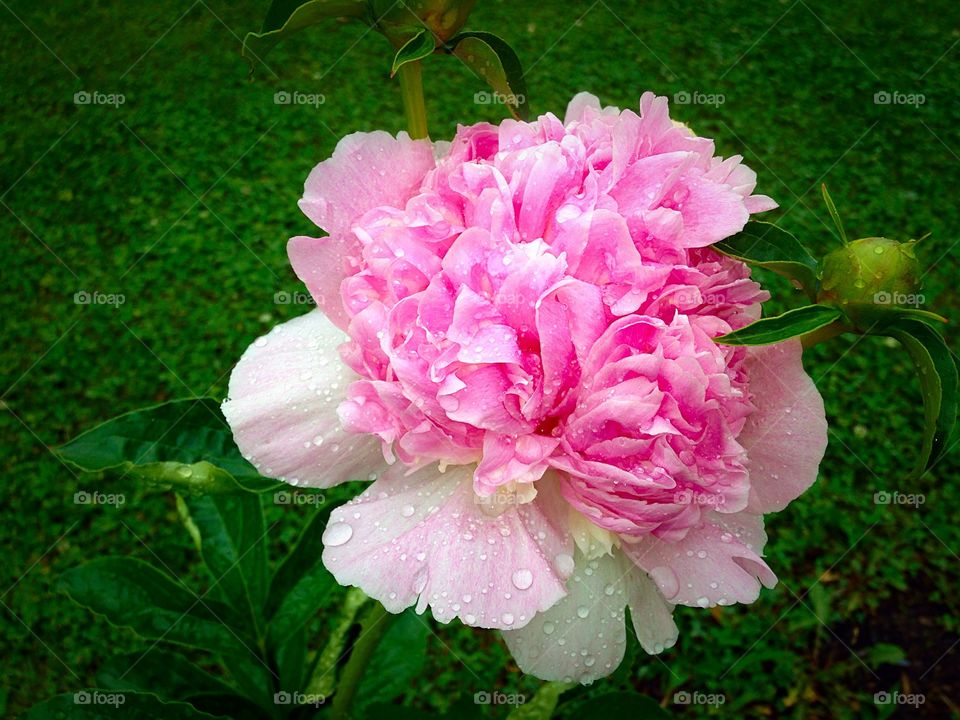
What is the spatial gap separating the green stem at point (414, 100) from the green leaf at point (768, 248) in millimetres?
336

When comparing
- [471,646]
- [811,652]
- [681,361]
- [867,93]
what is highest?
[681,361]

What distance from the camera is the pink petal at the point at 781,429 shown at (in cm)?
82

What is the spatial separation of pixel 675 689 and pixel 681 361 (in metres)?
1.58

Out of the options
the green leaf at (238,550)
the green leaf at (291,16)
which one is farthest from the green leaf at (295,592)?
the green leaf at (291,16)

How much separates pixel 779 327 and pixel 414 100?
442mm

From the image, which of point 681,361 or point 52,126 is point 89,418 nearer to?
point 52,126

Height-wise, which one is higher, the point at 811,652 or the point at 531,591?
the point at 531,591

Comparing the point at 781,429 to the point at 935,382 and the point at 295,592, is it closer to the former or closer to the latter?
the point at 935,382

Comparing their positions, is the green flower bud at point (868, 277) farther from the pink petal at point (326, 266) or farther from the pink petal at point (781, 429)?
the pink petal at point (326, 266)

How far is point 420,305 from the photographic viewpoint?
2.52 feet

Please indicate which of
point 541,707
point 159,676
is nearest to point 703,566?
point 541,707

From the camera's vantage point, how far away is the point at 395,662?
1610mm

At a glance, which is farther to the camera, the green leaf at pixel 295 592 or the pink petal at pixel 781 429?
the green leaf at pixel 295 592

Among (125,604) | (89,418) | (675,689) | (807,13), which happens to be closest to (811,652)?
(675,689)
